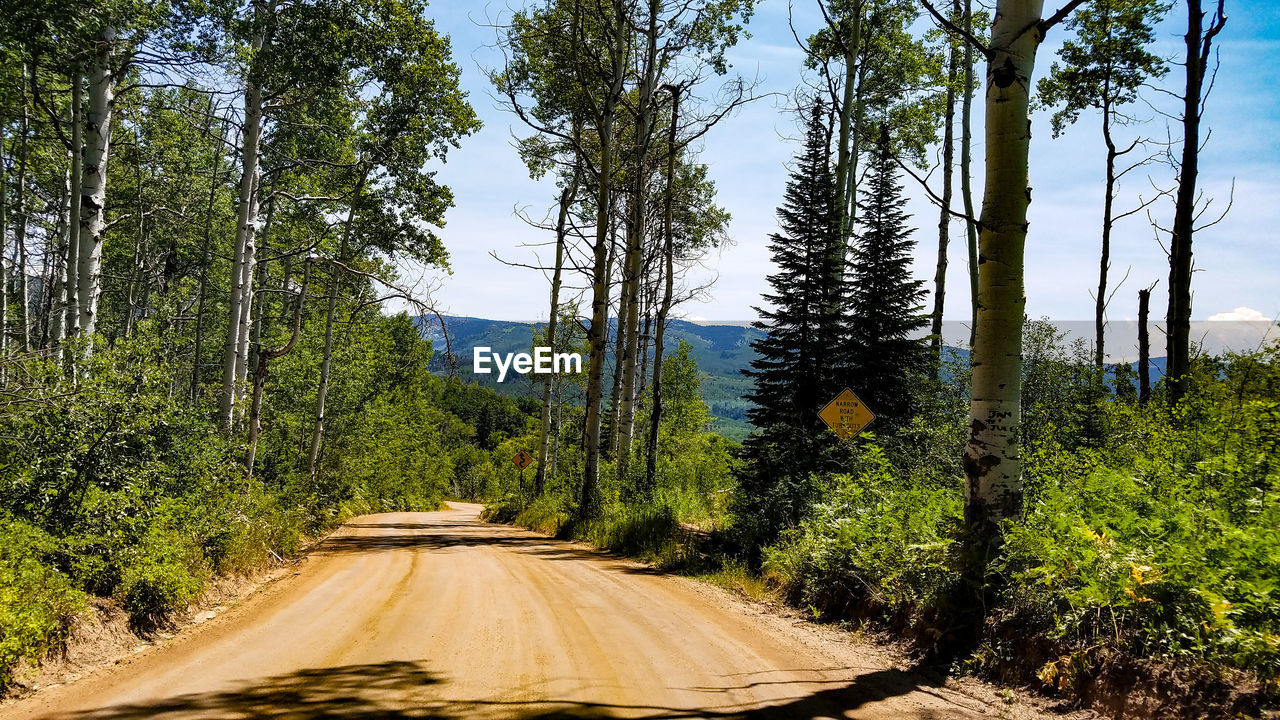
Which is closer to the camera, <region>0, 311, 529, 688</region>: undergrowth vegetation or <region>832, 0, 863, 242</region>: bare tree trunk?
<region>0, 311, 529, 688</region>: undergrowth vegetation

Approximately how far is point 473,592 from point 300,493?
39.8 ft

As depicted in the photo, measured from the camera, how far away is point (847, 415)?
10.8 meters

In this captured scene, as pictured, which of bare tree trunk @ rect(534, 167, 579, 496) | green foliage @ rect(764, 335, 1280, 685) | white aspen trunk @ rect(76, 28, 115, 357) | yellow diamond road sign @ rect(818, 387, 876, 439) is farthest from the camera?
bare tree trunk @ rect(534, 167, 579, 496)

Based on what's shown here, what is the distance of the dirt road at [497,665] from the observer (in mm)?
4141

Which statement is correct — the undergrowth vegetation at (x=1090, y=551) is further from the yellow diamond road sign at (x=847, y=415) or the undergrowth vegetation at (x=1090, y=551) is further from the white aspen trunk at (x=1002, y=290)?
the yellow diamond road sign at (x=847, y=415)

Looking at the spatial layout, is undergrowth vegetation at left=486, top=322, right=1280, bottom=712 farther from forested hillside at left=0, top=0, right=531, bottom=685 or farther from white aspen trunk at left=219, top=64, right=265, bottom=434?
white aspen trunk at left=219, top=64, right=265, bottom=434

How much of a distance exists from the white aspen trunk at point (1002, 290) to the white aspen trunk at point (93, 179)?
38.1 feet

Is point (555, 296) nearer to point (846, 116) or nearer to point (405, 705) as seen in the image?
point (846, 116)

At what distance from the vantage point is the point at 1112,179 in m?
21.6

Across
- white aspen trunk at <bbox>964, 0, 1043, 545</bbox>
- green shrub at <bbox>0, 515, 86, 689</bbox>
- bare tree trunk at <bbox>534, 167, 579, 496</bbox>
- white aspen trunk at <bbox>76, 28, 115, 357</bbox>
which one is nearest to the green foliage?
white aspen trunk at <bbox>964, 0, 1043, 545</bbox>

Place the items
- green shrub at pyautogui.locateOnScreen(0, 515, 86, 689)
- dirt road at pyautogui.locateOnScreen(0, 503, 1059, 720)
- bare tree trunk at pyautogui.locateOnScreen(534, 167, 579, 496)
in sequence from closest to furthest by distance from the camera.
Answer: dirt road at pyautogui.locateOnScreen(0, 503, 1059, 720) → green shrub at pyautogui.locateOnScreen(0, 515, 86, 689) → bare tree trunk at pyautogui.locateOnScreen(534, 167, 579, 496)

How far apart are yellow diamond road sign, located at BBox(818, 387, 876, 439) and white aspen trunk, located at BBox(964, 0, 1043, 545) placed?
451 cm

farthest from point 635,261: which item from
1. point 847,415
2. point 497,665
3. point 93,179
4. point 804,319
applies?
point 497,665

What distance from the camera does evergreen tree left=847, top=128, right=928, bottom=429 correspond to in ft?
58.6
